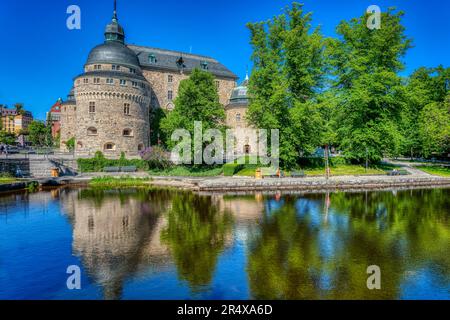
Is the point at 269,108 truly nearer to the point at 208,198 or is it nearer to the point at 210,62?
the point at 208,198

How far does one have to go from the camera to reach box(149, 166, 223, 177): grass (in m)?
34.1

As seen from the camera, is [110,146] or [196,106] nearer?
[196,106]

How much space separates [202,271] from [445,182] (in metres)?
33.6

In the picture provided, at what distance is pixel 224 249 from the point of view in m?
11.5

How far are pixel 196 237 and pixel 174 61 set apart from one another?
4865 centimetres

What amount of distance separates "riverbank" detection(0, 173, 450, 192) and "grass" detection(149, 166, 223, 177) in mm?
2769

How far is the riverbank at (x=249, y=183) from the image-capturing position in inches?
1059

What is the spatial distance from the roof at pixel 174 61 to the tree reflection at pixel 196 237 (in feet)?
127

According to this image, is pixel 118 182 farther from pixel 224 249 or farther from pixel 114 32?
pixel 114 32

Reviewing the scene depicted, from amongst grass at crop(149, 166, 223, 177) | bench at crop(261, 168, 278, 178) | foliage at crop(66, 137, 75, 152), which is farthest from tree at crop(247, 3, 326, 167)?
foliage at crop(66, 137, 75, 152)

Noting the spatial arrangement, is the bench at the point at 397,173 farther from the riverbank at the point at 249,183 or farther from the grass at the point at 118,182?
the grass at the point at 118,182

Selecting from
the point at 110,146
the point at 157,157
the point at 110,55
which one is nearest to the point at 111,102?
the point at 110,146
